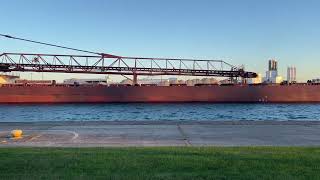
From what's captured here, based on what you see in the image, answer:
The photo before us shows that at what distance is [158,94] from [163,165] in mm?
57244

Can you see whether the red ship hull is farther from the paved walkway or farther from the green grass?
the green grass

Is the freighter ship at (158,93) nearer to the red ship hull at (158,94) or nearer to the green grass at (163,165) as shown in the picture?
the red ship hull at (158,94)

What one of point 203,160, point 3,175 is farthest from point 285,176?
point 3,175

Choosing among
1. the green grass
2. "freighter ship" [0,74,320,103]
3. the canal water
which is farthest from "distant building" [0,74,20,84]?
the green grass

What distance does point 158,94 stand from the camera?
208ft

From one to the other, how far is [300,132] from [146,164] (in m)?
8.48

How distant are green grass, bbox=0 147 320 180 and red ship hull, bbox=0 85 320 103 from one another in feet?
183

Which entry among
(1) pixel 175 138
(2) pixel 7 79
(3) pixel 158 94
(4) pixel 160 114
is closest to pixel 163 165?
(1) pixel 175 138

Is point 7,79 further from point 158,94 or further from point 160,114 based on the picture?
point 160,114

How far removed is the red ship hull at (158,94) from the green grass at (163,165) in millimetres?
55638

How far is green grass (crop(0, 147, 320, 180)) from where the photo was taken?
5.56 meters

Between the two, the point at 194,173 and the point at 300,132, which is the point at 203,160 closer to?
the point at 194,173

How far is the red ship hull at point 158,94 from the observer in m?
62.7

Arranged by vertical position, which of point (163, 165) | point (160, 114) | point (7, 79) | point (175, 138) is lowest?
point (160, 114)
